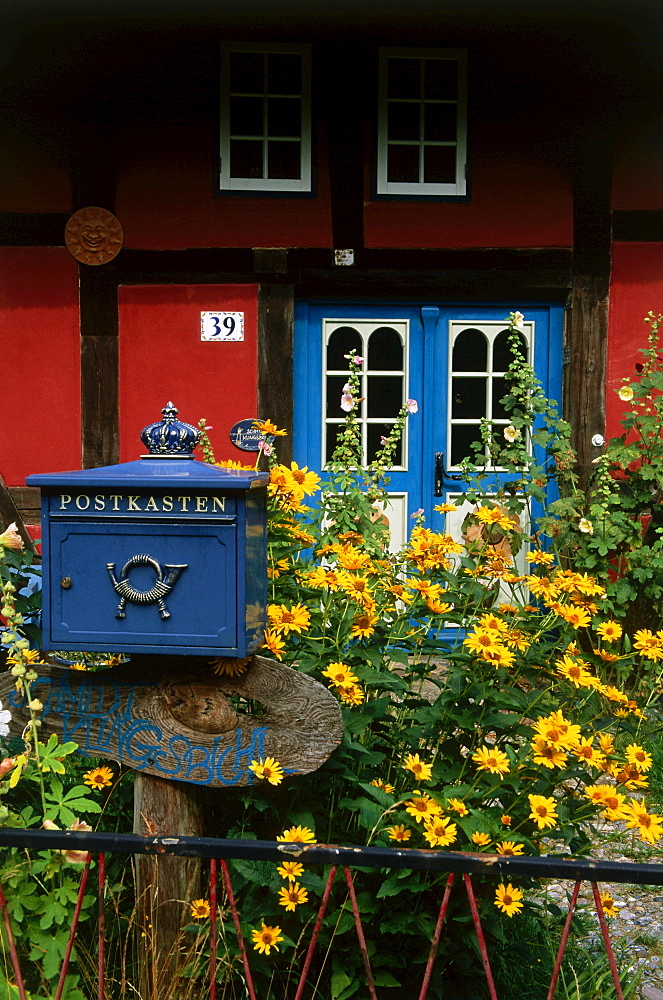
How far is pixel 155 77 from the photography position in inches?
219

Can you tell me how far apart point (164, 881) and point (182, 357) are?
4.02 m

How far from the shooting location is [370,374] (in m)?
5.77

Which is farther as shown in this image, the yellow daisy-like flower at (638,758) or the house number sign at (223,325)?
the house number sign at (223,325)

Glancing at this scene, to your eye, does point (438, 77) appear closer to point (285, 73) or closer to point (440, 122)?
point (440, 122)

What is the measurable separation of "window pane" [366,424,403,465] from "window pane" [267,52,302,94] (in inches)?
77.2

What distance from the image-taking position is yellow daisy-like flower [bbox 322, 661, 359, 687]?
78.7 inches

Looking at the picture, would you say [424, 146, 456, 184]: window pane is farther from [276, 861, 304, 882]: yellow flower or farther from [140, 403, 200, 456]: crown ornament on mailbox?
[276, 861, 304, 882]: yellow flower

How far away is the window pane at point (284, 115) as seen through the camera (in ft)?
18.6

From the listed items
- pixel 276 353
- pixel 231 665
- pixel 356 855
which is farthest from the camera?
pixel 276 353

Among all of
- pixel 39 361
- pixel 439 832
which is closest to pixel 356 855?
pixel 439 832

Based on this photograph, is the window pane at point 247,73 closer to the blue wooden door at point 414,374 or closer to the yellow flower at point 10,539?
the blue wooden door at point 414,374

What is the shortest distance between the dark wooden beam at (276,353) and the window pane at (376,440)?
1.61 ft

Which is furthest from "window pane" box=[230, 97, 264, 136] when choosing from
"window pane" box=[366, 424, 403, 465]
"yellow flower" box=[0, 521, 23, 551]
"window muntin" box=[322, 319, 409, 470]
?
"yellow flower" box=[0, 521, 23, 551]

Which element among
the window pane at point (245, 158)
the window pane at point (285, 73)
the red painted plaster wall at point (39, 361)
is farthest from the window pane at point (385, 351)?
the red painted plaster wall at point (39, 361)
